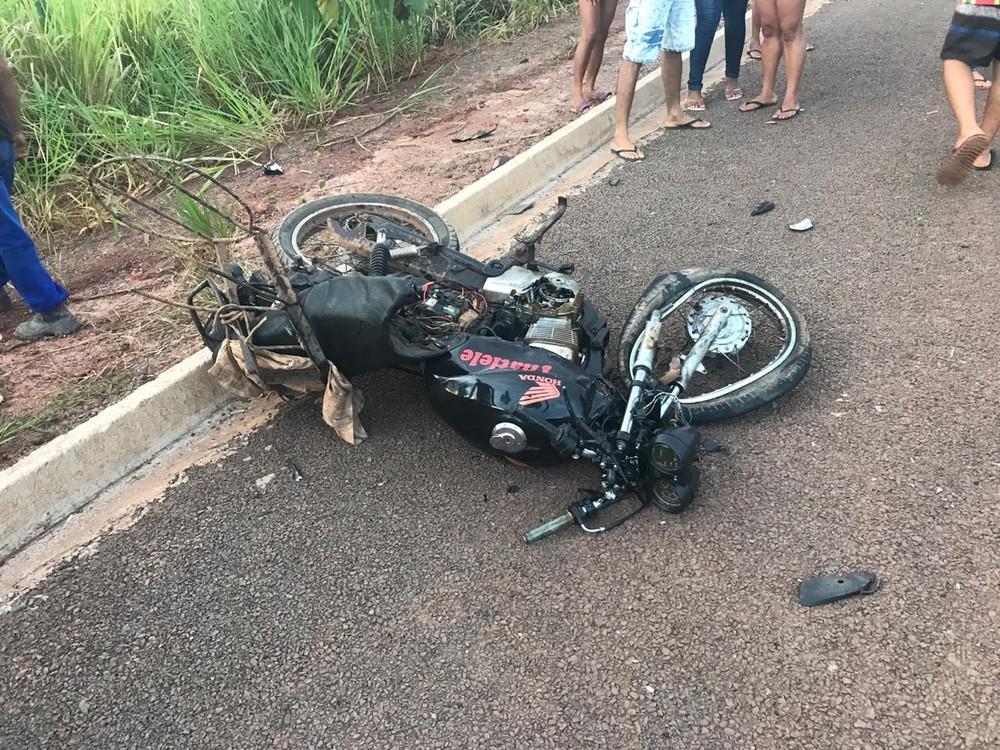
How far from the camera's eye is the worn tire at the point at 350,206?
157 inches

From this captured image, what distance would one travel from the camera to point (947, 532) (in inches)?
97.2

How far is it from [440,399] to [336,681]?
1081 mm

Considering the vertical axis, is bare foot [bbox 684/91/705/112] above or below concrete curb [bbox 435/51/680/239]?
below

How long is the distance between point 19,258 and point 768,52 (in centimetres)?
554

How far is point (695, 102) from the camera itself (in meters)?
6.49

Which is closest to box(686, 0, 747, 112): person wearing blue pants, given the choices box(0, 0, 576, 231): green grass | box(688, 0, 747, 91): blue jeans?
box(688, 0, 747, 91): blue jeans

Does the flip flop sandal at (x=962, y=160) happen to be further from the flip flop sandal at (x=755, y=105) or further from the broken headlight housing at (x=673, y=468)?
the broken headlight housing at (x=673, y=468)

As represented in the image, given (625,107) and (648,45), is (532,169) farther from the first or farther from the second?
(648,45)

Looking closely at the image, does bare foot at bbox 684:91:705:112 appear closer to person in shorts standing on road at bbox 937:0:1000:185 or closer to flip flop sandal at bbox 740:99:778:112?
flip flop sandal at bbox 740:99:778:112

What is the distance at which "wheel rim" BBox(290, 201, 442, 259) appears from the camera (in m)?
4.09

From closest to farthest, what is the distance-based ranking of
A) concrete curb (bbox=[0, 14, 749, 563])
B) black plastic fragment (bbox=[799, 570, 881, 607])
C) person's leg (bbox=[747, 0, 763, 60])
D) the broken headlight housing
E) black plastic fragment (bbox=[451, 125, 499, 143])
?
black plastic fragment (bbox=[799, 570, 881, 607]) < the broken headlight housing < concrete curb (bbox=[0, 14, 749, 563]) < black plastic fragment (bbox=[451, 125, 499, 143]) < person's leg (bbox=[747, 0, 763, 60])

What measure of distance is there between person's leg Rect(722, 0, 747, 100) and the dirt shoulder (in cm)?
122

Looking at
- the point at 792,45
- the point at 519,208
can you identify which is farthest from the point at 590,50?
the point at 519,208

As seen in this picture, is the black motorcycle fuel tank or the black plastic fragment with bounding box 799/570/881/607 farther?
the black motorcycle fuel tank
